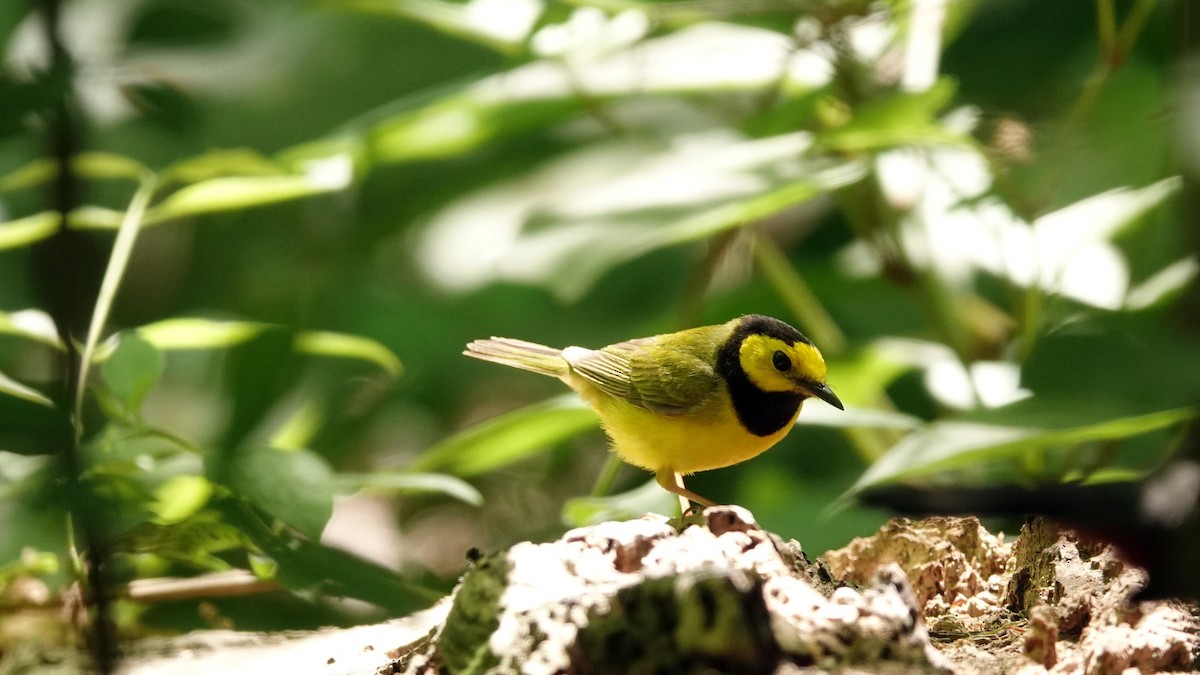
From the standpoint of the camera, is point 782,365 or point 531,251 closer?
point 782,365

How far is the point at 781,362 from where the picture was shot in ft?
4.81

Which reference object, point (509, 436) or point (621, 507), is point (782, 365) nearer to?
point (621, 507)

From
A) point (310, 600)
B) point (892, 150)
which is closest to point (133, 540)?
point (310, 600)

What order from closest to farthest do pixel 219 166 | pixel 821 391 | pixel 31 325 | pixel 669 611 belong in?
pixel 669 611 → pixel 31 325 → pixel 821 391 → pixel 219 166

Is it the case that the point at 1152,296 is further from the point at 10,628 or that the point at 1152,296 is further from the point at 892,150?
the point at 10,628

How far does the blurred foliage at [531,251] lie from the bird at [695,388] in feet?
0.33

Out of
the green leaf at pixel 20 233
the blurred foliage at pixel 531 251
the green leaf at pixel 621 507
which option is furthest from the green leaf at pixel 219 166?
the green leaf at pixel 621 507

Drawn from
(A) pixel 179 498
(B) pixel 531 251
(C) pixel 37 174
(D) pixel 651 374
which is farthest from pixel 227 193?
(A) pixel 179 498

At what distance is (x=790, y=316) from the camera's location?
2.41 m

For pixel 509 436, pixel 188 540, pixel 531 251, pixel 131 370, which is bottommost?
pixel 188 540

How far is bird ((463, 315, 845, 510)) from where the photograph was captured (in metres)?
1.48

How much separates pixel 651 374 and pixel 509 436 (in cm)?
36

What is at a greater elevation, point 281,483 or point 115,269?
point 115,269

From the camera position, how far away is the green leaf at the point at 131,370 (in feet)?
3.93
